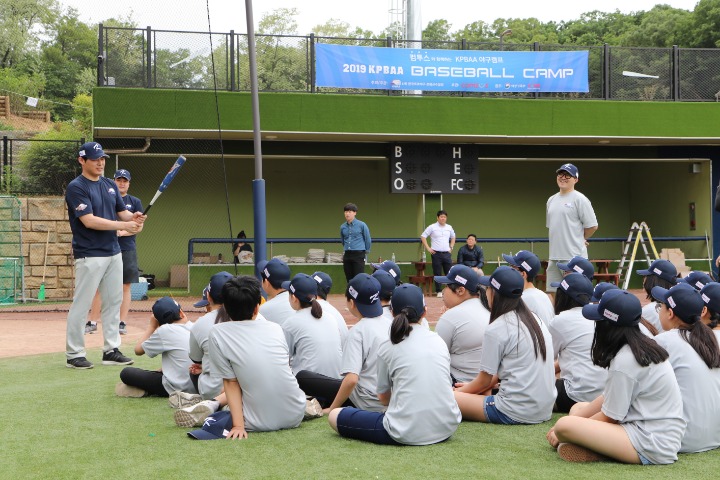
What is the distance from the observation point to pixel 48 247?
15344 mm

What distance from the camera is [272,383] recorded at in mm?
5051

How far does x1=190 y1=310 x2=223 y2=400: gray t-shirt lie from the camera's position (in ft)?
18.4

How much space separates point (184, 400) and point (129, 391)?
98cm

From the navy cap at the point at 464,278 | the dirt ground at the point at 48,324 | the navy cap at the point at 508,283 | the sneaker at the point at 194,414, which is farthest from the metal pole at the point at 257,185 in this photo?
the navy cap at the point at 508,283

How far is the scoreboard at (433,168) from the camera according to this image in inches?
669

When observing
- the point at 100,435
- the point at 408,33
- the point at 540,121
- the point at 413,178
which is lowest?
the point at 100,435

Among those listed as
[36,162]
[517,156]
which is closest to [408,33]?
[517,156]

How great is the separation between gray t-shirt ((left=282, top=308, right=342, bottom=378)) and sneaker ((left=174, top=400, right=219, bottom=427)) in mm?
850

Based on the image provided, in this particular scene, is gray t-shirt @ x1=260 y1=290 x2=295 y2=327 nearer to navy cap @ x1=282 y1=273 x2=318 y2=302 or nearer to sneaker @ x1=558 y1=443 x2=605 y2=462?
navy cap @ x1=282 y1=273 x2=318 y2=302

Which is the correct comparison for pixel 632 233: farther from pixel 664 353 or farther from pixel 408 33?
pixel 664 353

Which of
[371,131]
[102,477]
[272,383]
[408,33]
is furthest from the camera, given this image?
[408,33]

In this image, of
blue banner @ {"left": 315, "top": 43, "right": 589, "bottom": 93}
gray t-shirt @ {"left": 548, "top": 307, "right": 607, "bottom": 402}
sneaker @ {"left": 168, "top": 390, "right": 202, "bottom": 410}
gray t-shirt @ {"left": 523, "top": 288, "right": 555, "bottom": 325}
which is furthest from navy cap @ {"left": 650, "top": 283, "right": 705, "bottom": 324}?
blue banner @ {"left": 315, "top": 43, "right": 589, "bottom": 93}

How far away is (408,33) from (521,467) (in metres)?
16.2

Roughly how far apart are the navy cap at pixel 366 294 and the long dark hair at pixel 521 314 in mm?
713
